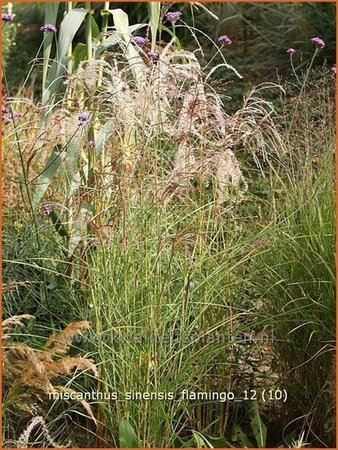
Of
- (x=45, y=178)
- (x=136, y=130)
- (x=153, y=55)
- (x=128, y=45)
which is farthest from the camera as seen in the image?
(x=45, y=178)

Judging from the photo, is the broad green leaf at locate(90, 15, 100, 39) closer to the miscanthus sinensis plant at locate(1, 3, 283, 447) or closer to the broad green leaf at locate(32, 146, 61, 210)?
the miscanthus sinensis plant at locate(1, 3, 283, 447)

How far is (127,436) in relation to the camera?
313 centimetres

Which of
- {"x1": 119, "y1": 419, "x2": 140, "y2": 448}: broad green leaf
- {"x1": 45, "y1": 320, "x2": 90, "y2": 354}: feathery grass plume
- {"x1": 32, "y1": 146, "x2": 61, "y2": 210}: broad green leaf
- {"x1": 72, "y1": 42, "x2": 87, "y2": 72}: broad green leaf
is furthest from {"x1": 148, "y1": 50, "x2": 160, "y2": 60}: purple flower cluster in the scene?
{"x1": 119, "y1": 419, "x2": 140, "y2": 448}: broad green leaf

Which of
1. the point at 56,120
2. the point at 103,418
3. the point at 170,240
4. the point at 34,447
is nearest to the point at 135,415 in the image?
the point at 103,418

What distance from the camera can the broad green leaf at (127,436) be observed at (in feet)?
10.3

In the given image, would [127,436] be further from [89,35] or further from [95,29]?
[95,29]

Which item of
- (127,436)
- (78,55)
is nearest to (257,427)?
(127,436)

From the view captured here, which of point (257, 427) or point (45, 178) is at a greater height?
point (45, 178)

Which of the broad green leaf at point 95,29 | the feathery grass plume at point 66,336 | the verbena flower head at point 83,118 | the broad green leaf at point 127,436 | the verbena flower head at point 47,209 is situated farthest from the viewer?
the broad green leaf at point 95,29

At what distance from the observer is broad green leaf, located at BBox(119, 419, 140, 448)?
3.13m

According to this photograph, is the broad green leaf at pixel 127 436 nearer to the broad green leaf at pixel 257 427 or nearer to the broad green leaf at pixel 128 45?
the broad green leaf at pixel 257 427

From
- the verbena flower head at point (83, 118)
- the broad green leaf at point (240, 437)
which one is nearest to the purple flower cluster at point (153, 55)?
the verbena flower head at point (83, 118)

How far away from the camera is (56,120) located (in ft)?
11.3

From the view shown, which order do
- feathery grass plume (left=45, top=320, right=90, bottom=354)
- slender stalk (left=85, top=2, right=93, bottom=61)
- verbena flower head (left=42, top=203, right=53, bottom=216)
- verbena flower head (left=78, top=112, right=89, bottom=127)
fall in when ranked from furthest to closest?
1. slender stalk (left=85, top=2, right=93, bottom=61)
2. verbena flower head (left=42, top=203, right=53, bottom=216)
3. verbena flower head (left=78, top=112, right=89, bottom=127)
4. feathery grass plume (left=45, top=320, right=90, bottom=354)
